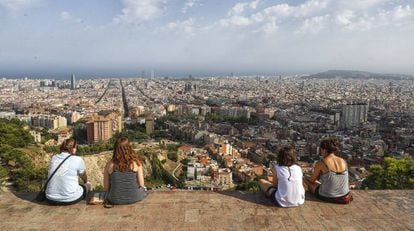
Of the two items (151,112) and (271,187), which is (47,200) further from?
(151,112)

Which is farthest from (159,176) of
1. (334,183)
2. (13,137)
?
(334,183)

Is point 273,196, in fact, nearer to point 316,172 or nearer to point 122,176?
point 316,172

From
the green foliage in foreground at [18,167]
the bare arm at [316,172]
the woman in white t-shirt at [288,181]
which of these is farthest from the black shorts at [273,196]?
the green foliage in foreground at [18,167]

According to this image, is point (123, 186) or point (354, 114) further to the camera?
point (354, 114)

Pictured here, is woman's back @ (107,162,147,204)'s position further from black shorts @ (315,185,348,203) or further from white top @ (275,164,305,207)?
black shorts @ (315,185,348,203)

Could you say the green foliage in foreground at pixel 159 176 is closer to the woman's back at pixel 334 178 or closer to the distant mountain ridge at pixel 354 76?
the woman's back at pixel 334 178

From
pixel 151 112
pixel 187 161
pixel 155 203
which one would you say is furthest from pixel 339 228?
pixel 151 112
